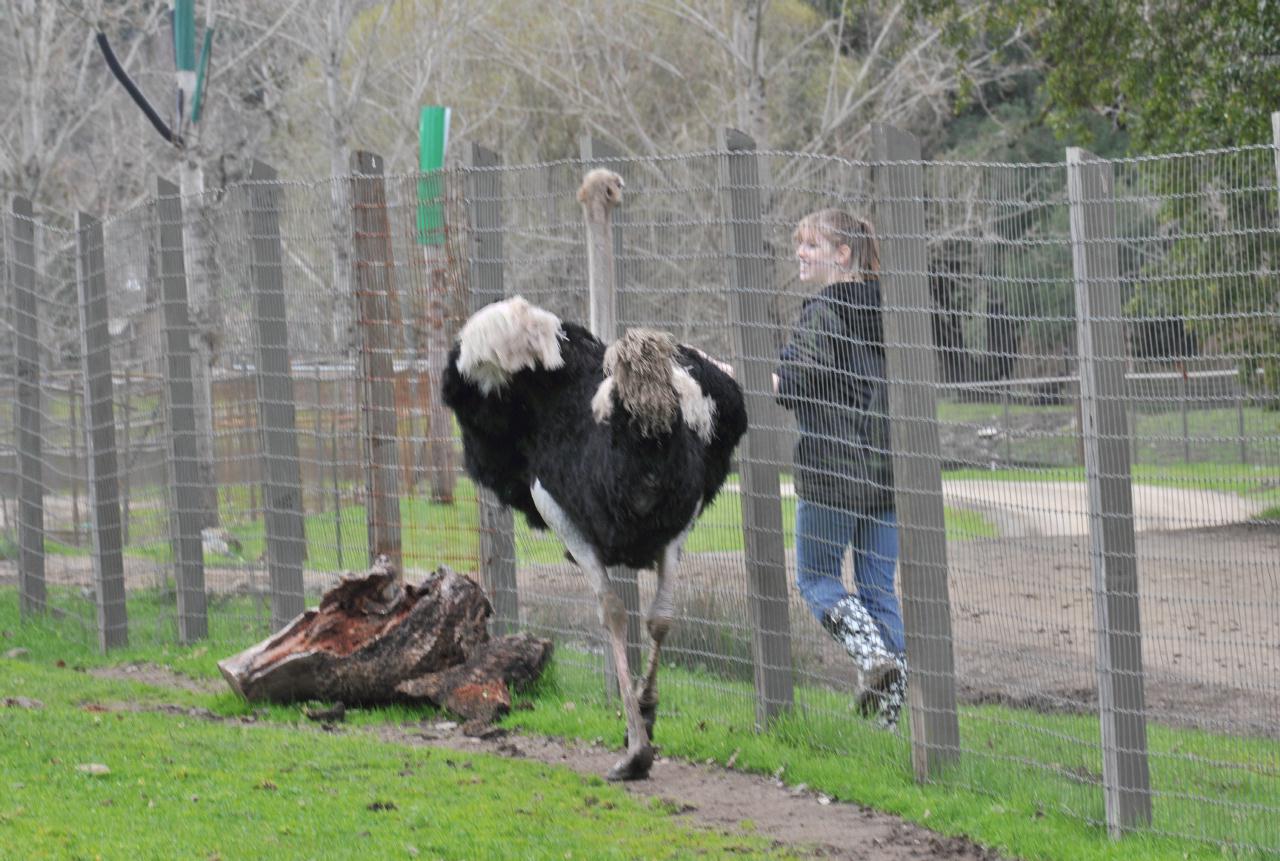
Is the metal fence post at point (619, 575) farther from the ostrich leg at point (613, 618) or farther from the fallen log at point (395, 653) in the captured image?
the ostrich leg at point (613, 618)

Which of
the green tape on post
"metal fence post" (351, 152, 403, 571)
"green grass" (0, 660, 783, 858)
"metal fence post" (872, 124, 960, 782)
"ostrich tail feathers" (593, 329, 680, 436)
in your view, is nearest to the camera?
"green grass" (0, 660, 783, 858)

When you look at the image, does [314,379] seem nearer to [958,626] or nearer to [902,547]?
[958,626]

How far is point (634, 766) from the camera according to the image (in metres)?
7.02

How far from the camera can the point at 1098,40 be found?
53.0 feet

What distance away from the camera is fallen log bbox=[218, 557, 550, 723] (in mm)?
8461

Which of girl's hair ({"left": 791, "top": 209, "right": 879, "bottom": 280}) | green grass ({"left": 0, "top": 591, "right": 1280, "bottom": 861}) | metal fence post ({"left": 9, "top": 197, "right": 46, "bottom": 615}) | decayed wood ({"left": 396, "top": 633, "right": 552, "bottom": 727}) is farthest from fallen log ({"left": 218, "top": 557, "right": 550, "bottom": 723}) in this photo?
metal fence post ({"left": 9, "top": 197, "right": 46, "bottom": 615})

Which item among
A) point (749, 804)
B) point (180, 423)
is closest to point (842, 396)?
point (749, 804)

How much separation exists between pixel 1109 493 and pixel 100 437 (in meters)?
7.07

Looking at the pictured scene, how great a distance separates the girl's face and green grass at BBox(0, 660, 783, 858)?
226 cm

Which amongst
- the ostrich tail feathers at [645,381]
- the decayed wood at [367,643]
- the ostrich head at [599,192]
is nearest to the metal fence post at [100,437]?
the decayed wood at [367,643]

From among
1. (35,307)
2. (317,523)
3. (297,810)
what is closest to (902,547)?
(297,810)

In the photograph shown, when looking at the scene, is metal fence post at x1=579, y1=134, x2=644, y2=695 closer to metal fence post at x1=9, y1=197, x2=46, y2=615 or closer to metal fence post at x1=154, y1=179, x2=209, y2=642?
metal fence post at x1=154, y1=179, x2=209, y2=642

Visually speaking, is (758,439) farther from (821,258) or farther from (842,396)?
(821,258)

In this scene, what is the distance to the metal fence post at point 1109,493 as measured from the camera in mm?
5883
